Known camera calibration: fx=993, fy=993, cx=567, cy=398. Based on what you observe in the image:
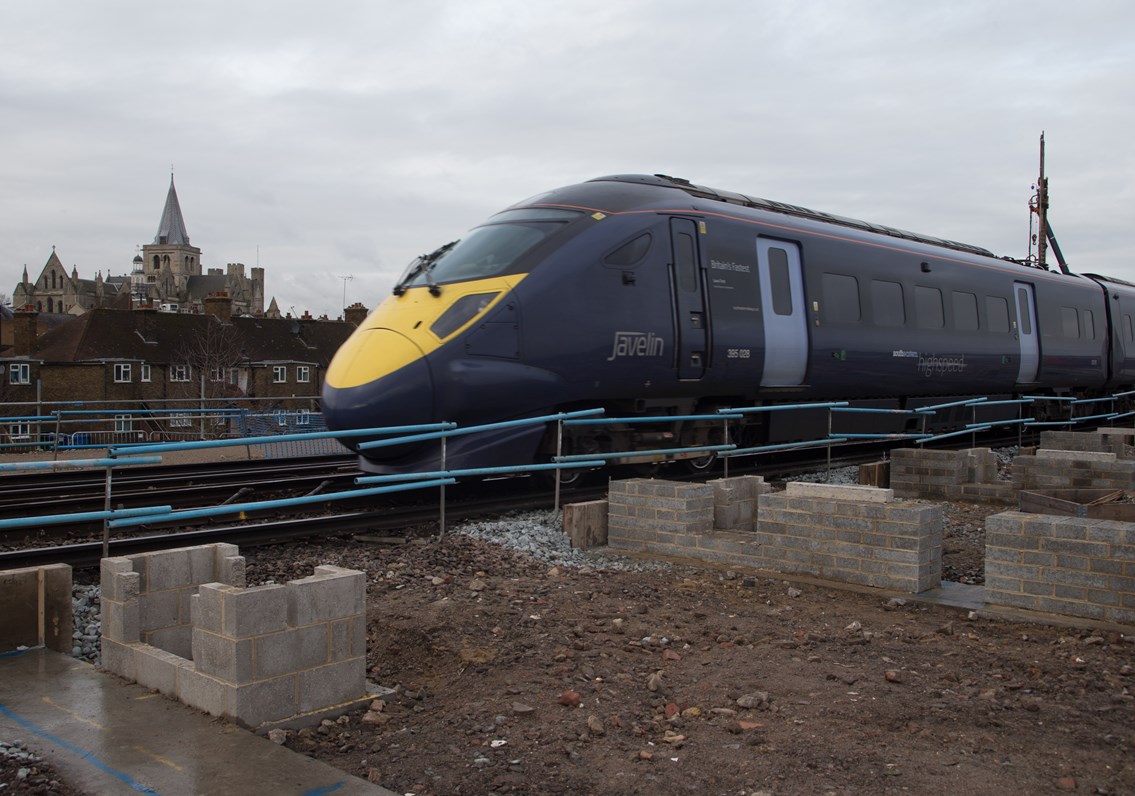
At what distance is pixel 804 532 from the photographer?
24.0ft

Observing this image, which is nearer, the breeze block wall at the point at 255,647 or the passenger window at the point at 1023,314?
the breeze block wall at the point at 255,647

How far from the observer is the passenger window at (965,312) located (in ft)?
54.4

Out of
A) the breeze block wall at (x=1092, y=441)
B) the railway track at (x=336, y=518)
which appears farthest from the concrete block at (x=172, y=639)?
the breeze block wall at (x=1092, y=441)

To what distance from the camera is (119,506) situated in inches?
383

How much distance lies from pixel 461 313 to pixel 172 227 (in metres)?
189

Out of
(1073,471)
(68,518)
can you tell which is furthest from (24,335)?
(1073,471)

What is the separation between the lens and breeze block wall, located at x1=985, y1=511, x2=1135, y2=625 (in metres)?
5.98

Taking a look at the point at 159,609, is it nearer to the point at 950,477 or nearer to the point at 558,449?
the point at 558,449

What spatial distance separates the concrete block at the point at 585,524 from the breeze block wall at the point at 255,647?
366 centimetres

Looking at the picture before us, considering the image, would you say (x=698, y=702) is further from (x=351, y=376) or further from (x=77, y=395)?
(x=77, y=395)

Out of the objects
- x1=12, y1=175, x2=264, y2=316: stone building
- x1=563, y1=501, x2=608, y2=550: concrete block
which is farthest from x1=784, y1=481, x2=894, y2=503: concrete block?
x1=12, y1=175, x2=264, y2=316: stone building

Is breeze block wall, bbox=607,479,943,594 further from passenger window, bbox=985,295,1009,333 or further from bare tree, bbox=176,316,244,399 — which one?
bare tree, bbox=176,316,244,399

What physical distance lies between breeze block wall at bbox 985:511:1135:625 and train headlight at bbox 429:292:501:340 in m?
5.28

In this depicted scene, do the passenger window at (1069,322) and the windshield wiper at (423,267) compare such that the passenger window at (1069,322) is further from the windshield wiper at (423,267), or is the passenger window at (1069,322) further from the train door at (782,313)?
the windshield wiper at (423,267)
